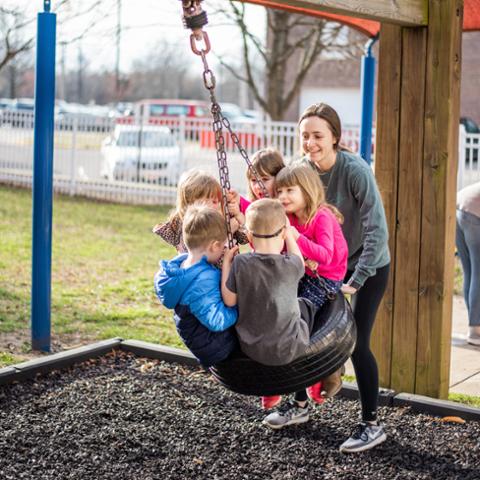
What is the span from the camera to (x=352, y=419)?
16.4 feet

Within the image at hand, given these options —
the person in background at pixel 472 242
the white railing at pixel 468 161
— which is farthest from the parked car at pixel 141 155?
the person in background at pixel 472 242

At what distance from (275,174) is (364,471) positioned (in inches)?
57.5

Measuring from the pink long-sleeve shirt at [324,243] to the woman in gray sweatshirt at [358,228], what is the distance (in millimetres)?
285

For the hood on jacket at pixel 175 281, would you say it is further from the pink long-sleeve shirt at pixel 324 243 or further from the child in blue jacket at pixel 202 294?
the pink long-sleeve shirt at pixel 324 243

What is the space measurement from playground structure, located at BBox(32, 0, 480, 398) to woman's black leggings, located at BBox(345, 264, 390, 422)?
864 millimetres

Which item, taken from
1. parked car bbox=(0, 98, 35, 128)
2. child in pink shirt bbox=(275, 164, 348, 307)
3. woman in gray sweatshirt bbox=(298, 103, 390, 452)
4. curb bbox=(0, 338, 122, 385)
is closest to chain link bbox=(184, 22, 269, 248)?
child in pink shirt bbox=(275, 164, 348, 307)

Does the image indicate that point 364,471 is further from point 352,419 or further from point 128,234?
point 128,234

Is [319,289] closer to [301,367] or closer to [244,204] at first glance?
[301,367]

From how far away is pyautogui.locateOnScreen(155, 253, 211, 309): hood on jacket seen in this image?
11.7 ft

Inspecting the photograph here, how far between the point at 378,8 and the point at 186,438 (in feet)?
7.94

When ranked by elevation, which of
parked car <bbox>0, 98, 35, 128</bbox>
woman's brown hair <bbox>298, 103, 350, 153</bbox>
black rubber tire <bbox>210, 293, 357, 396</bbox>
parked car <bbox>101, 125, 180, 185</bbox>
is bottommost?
black rubber tire <bbox>210, 293, 357, 396</bbox>

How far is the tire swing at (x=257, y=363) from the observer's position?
11.4 feet

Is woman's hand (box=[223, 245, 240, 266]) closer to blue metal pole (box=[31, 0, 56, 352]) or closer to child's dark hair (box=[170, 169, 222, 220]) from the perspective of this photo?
child's dark hair (box=[170, 169, 222, 220])

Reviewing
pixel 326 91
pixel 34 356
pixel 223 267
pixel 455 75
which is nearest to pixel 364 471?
pixel 223 267
